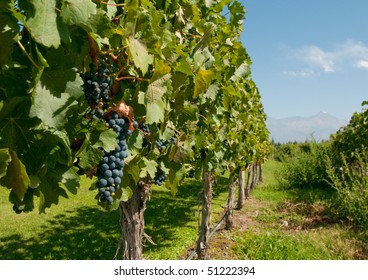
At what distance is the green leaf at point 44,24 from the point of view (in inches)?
51.9

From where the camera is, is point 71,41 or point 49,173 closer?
point 71,41

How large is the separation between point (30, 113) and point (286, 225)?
896 cm

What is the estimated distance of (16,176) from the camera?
5.48 feet

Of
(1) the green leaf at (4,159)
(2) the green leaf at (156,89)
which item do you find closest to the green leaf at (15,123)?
(1) the green leaf at (4,159)

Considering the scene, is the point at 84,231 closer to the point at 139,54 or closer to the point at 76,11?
the point at 139,54

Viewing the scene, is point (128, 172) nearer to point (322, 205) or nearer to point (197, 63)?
point (197, 63)

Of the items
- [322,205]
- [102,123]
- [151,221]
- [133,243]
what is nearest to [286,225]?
[322,205]

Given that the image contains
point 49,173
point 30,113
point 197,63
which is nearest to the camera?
point 30,113

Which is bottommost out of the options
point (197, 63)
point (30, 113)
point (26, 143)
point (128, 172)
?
point (128, 172)

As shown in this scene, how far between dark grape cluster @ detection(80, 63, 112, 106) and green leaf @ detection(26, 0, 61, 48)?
61 centimetres

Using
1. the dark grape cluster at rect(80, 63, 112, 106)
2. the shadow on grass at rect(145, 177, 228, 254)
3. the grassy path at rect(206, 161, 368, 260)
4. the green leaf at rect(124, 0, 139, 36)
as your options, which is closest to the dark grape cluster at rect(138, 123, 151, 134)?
the dark grape cluster at rect(80, 63, 112, 106)

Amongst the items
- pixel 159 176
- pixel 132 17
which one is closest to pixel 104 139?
pixel 132 17

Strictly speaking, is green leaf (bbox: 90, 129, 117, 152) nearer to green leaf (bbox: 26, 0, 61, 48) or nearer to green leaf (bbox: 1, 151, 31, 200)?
green leaf (bbox: 1, 151, 31, 200)

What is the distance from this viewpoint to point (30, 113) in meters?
1.50
